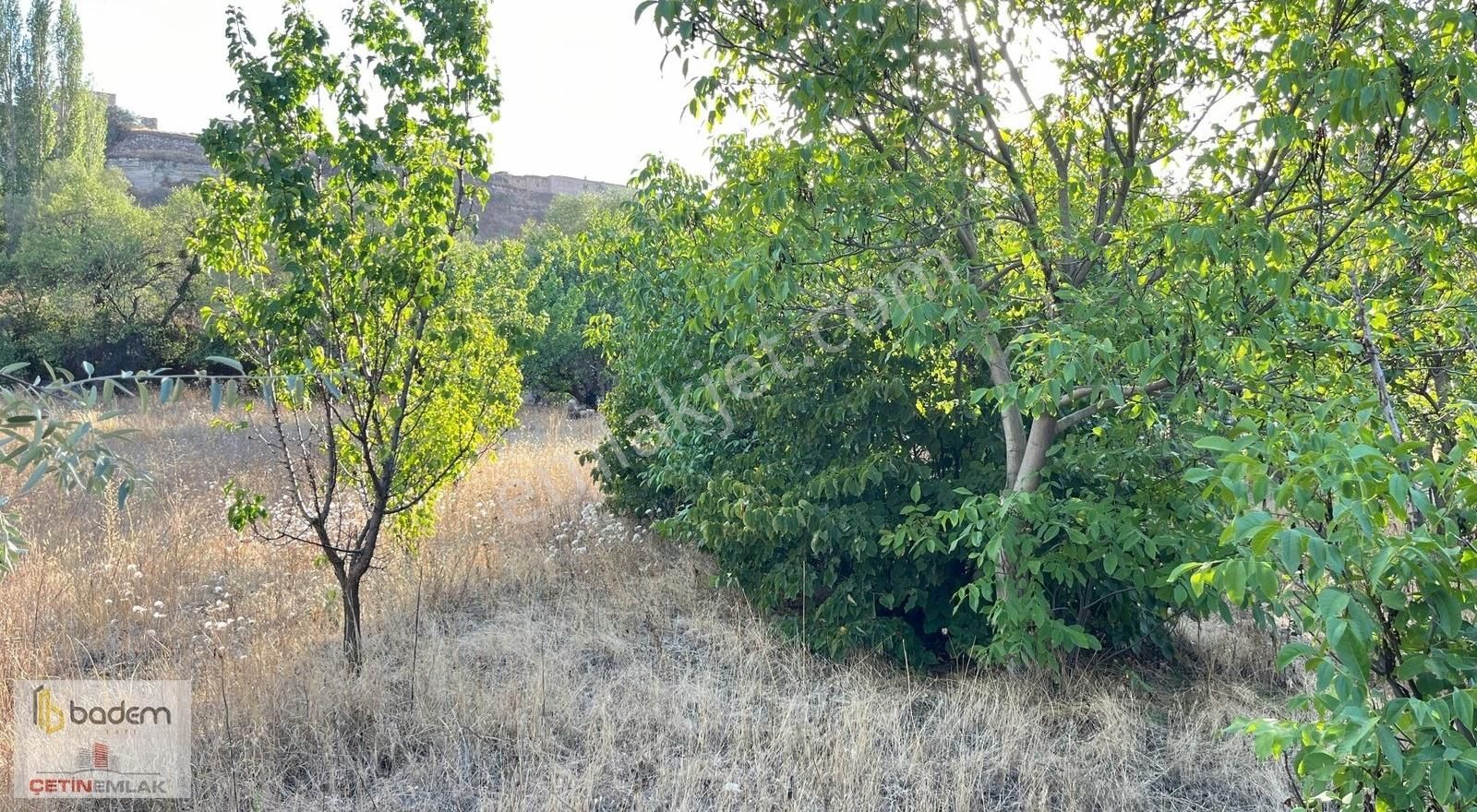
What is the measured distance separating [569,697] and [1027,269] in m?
2.61

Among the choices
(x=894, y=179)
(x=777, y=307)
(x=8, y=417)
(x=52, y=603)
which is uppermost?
(x=894, y=179)

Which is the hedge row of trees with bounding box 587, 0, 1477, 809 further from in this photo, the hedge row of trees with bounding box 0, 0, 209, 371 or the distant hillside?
the distant hillside

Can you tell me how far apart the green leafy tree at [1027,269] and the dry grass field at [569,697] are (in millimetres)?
402

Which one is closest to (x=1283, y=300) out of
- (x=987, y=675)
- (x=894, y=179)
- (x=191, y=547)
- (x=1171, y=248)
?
(x=1171, y=248)

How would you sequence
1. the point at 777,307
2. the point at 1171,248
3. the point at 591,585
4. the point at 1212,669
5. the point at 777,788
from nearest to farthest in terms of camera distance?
1. the point at 1171,248
2. the point at 777,788
3. the point at 777,307
4. the point at 1212,669
5. the point at 591,585

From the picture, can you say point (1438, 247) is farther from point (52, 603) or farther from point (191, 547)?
point (191, 547)

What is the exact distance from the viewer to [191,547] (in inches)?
214

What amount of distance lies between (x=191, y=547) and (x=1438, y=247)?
637 centimetres

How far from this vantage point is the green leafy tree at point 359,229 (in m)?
3.49

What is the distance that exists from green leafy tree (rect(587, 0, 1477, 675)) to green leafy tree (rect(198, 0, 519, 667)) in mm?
1182

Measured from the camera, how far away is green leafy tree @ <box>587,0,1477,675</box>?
271cm

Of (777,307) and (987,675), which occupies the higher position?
(777,307)

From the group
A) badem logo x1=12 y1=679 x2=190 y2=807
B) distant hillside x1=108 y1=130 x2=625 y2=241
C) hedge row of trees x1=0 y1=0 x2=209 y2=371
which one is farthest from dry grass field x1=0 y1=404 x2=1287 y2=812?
distant hillside x1=108 y1=130 x2=625 y2=241

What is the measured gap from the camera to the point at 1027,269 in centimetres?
350
